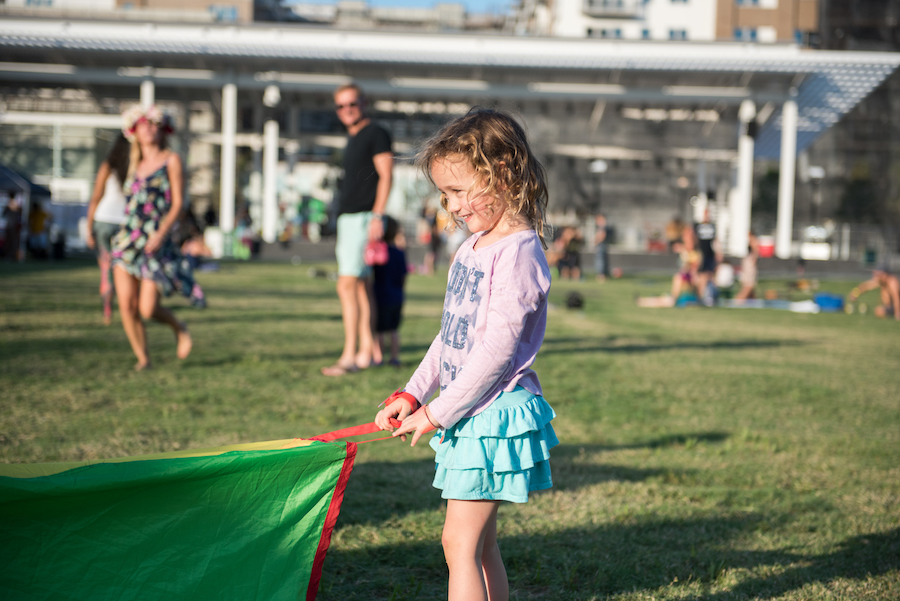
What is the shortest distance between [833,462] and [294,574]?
333cm

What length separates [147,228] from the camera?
18.0 ft

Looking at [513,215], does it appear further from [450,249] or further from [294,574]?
[450,249]

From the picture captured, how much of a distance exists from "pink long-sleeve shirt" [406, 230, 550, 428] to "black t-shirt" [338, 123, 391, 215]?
380cm

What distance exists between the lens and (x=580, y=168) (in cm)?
3653

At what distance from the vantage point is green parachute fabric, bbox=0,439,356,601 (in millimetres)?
1627

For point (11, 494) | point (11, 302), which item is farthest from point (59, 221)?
point (11, 494)

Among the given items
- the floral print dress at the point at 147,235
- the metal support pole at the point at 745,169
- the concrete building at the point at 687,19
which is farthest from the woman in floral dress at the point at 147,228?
the concrete building at the point at 687,19

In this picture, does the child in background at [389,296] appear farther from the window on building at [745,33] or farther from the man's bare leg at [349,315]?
the window on building at [745,33]

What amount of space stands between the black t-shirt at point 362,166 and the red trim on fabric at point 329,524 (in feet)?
12.8

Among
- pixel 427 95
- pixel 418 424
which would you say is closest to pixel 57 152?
pixel 427 95

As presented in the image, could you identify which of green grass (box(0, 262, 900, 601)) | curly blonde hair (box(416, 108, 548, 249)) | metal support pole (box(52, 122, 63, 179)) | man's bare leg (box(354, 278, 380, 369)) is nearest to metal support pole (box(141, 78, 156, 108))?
metal support pole (box(52, 122, 63, 179))

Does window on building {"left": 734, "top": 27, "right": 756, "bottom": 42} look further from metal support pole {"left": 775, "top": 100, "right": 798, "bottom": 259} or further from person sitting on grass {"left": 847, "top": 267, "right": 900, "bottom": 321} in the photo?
person sitting on grass {"left": 847, "top": 267, "right": 900, "bottom": 321}

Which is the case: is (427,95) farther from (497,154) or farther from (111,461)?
(111,461)

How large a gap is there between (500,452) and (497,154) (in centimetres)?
75
